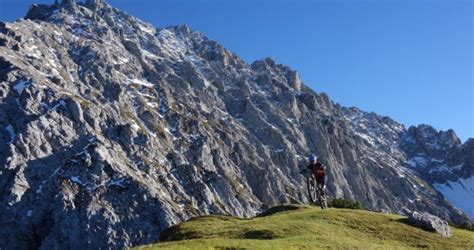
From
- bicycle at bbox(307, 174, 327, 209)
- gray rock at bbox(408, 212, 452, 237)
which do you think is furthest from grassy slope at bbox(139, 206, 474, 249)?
bicycle at bbox(307, 174, 327, 209)

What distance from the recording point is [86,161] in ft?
608

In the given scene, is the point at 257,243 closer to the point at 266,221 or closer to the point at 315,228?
the point at 315,228

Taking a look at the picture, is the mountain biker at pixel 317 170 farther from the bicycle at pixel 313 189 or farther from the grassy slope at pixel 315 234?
the grassy slope at pixel 315 234

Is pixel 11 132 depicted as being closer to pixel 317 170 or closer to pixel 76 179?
pixel 76 179

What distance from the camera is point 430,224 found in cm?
4850

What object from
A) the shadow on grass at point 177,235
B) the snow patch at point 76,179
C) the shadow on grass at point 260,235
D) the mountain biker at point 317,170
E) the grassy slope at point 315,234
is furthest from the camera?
the snow patch at point 76,179

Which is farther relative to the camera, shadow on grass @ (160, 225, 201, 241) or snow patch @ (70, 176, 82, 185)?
snow patch @ (70, 176, 82, 185)

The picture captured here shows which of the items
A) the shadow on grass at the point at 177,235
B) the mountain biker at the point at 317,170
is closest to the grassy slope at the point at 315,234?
the shadow on grass at the point at 177,235

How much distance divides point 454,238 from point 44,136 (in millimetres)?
180623

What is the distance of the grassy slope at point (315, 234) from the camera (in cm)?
3881

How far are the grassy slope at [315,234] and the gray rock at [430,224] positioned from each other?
96cm

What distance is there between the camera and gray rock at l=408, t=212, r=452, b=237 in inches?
1885

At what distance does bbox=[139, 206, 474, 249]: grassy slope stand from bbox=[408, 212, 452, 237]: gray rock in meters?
0.96

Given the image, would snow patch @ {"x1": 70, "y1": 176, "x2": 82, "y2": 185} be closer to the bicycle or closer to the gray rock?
the bicycle
